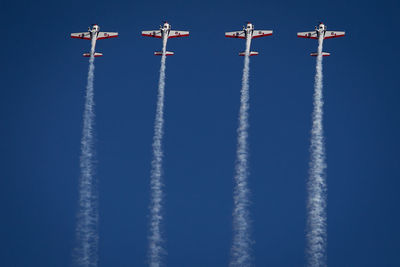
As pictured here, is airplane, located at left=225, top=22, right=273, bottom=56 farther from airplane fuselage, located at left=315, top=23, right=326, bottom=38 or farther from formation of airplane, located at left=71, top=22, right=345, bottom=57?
airplane fuselage, located at left=315, top=23, right=326, bottom=38

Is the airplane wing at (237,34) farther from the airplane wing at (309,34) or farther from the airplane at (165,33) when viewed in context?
the airplane wing at (309,34)

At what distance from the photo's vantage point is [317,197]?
9188 cm

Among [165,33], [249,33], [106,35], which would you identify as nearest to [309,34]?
[249,33]

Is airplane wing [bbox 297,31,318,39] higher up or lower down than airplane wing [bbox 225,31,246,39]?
higher up

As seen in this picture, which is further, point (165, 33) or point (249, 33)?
point (165, 33)

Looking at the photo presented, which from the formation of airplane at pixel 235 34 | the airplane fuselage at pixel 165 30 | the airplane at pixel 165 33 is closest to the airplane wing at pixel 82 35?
the formation of airplane at pixel 235 34

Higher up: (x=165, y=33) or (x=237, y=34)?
(x=237, y=34)

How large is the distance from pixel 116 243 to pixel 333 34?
40.1 meters

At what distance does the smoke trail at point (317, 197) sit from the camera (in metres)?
89.8

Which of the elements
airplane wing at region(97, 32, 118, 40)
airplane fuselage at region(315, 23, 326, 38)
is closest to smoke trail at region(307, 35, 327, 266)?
airplane fuselage at region(315, 23, 326, 38)

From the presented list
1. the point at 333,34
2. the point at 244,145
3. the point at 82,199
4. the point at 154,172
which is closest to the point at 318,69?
the point at 333,34

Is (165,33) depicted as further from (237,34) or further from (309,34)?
(309,34)

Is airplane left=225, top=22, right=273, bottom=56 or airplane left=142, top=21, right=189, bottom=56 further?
airplane left=142, top=21, right=189, bottom=56

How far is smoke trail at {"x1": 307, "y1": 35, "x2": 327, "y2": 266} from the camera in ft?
294
